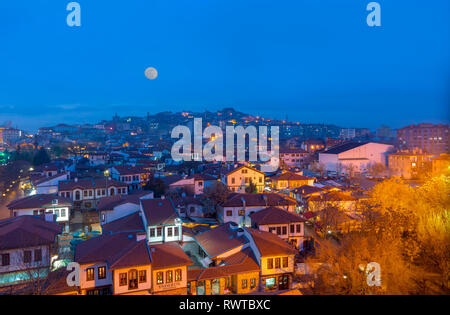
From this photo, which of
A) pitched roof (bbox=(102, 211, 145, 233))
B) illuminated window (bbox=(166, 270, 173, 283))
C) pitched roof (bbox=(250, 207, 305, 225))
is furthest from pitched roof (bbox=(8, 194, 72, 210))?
pitched roof (bbox=(250, 207, 305, 225))

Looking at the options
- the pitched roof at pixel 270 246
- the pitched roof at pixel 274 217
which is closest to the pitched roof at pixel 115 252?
the pitched roof at pixel 270 246

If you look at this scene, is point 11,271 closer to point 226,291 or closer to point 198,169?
point 226,291

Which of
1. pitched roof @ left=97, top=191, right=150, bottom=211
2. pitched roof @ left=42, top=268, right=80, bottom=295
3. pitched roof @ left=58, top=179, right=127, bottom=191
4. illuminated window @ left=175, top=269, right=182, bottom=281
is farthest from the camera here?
pitched roof @ left=58, top=179, right=127, bottom=191

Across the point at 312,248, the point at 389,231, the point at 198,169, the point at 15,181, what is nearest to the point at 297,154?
the point at 198,169

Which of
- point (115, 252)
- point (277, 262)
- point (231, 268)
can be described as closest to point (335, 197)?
point (277, 262)

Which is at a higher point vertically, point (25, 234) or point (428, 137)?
point (428, 137)

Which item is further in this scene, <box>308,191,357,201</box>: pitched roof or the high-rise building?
the high-rise building

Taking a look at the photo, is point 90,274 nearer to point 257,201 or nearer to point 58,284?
point 58,284

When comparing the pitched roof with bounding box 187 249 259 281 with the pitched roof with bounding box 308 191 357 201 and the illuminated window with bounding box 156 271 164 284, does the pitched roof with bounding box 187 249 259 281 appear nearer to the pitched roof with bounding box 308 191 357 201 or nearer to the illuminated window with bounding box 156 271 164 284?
the illuminated window with bounding box 156 271 164 284
